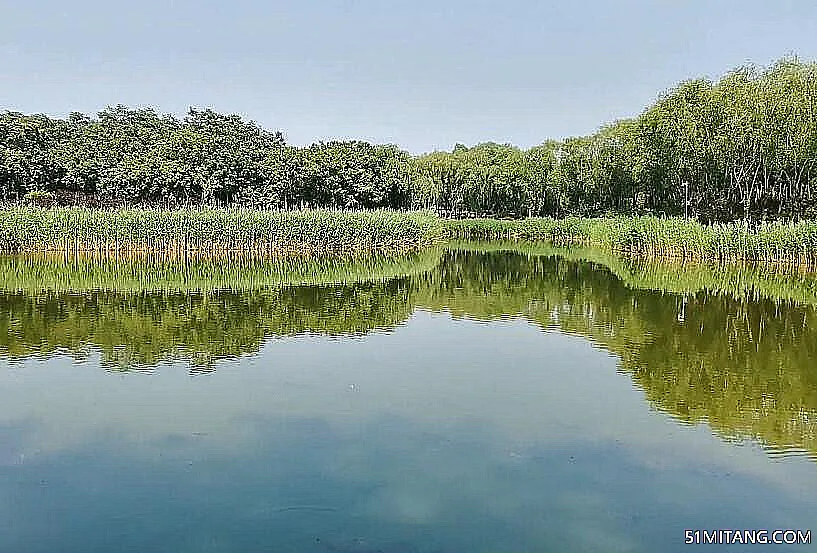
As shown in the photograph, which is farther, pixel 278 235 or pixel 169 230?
pixel 278 235

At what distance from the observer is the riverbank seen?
23.5 metres

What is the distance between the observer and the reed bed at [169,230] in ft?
88.2

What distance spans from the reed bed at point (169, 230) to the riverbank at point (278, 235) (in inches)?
1.3

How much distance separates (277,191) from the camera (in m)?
37.4

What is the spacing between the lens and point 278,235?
94.7ft

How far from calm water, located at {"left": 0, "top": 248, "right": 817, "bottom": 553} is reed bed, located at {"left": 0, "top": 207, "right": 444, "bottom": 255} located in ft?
44.8

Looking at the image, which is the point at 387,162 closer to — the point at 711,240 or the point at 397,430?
the point at 711,240

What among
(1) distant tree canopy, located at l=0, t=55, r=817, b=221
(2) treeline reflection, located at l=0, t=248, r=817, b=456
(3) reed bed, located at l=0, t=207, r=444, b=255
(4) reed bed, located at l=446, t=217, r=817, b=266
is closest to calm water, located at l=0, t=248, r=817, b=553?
(2) treeline reflection, located at l=0, t=248, r=817, b=456

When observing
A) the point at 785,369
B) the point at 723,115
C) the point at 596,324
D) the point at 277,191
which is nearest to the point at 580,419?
the point at 785,369

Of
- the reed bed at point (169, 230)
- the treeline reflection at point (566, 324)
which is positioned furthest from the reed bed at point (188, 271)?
the reed bed at point (169, 230)

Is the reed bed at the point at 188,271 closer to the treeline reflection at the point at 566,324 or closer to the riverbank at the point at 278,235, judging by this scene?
the treeline reflection at the point at 566,324

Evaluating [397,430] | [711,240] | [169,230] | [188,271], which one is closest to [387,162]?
[169,230]

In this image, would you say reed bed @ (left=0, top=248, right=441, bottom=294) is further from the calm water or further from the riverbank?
the calm water

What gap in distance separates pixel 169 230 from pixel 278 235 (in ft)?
12.7
